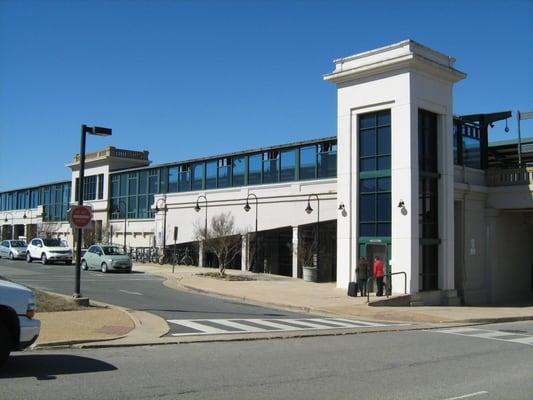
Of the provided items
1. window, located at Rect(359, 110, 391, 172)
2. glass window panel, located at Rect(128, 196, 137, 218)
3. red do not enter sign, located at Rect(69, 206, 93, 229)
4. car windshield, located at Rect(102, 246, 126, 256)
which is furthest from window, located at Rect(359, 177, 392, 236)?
glass window panel, located at Rect(128, 196, 137, 218)

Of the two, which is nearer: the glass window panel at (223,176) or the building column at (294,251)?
the building column at (294,251)

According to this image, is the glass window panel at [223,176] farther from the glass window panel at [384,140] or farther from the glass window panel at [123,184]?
the glass window panel at [384,140]

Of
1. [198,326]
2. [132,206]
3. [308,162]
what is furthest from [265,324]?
[132,206]

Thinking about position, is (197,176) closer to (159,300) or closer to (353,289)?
(353,289)

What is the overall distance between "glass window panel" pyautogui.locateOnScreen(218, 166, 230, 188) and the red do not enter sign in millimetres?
26727

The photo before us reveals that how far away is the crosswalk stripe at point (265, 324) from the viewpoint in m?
14.6

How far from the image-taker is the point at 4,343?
336 inches

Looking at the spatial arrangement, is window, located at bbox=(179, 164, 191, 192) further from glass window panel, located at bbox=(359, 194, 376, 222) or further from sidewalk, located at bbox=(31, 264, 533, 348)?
glass window panel, located at bbox=(359, 194, 376, 222)

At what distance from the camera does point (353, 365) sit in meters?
A: 10.3

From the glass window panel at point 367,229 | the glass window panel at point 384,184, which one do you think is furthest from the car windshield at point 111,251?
the glass window panel at point 384,184

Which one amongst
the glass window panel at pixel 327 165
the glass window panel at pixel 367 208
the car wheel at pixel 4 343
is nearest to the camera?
the car wheel at pixel 4 343

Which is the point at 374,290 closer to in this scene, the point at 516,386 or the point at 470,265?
the point at 470,265

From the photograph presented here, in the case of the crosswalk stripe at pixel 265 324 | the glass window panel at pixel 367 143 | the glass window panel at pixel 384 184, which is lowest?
the crosswalk stripe at pixel 265 324

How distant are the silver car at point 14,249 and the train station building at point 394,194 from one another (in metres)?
12.5
